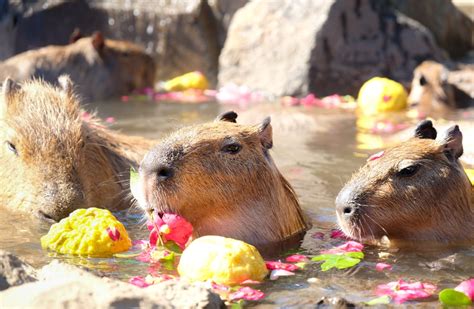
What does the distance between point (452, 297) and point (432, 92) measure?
24.7 ft

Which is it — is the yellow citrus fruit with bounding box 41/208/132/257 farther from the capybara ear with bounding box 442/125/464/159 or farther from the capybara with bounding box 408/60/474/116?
the capybara with bounding box 408/60/474/116

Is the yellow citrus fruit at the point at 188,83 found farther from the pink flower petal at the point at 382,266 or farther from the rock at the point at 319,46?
the pink flower petal at the point at 382,266

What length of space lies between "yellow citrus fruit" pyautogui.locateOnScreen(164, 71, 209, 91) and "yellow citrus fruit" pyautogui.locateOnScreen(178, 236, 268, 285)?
315 inches

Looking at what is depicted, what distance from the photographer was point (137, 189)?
4973 millimetres

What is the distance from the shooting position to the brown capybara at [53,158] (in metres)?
5.54

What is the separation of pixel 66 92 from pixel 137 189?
1.57 metres

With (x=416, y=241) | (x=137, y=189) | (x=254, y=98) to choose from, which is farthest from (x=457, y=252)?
(x=254, y=98)

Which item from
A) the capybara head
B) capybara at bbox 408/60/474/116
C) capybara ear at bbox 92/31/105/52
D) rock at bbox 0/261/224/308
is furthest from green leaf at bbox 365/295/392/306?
capybara ear at bbox 92/31/105/52

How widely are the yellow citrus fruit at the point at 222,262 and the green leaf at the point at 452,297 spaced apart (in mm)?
864

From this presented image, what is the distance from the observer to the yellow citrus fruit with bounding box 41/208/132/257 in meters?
5.02

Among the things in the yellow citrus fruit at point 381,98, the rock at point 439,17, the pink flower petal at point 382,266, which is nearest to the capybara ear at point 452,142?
the pink flower petal at point 382,266

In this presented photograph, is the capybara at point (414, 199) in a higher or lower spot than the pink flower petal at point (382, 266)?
higher

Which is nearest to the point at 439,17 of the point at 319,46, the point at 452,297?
the point at 319,46

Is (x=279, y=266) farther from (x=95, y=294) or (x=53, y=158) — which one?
(x=53, y=158)
